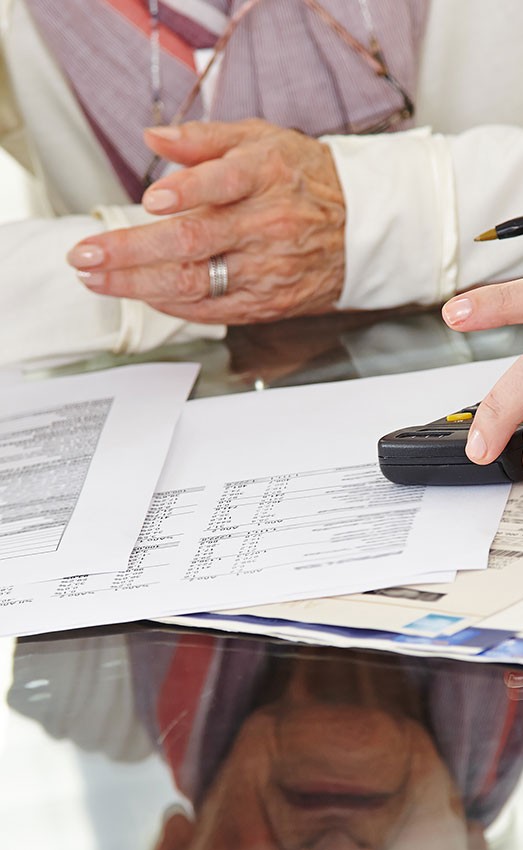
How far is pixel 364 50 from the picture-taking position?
1049 millimetres

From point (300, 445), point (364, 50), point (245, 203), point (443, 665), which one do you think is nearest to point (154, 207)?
point (245, 203)

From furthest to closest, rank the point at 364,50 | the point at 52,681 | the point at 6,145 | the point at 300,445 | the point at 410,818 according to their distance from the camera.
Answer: the point at 6,145
the point at 364,50
the point at 300,445
the point at 52,681
the point at 410,818

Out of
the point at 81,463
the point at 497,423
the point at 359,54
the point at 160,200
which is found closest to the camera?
the point at 497,423

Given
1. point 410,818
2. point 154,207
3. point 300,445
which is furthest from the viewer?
point 154,207

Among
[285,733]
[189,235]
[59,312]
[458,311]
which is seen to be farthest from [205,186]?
[285,733]

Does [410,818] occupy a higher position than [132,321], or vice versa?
[410,818]

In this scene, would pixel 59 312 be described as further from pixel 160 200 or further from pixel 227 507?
pixel 227 507

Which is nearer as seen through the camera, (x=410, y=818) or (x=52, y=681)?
(x=410, y=818)

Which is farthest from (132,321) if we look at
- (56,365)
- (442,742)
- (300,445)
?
(442,742)

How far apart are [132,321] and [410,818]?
60 centimetres

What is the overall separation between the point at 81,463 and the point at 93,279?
0.18 m

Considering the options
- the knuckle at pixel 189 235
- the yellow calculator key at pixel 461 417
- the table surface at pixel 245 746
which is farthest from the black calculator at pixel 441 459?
the knuckle at pixel 189 235

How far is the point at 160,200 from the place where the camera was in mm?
796

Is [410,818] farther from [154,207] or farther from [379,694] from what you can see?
[154,207]
